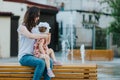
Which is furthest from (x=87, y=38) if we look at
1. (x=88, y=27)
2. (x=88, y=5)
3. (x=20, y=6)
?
(x=20, y=6)

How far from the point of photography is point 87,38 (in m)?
42.6

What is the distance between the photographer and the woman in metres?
8.94

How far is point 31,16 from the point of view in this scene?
897 centimetres

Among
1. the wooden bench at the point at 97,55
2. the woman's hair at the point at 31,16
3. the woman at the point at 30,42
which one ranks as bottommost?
the wooden bench at the point at 97,55

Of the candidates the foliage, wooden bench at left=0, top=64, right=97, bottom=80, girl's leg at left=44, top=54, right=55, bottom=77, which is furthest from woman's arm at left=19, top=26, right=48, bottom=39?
the foliage

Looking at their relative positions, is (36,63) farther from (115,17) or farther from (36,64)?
(115,17)

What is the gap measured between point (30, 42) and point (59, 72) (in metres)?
0.79

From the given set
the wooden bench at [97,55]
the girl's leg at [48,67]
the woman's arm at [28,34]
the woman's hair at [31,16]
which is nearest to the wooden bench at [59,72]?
the girl's leg at [48,67]

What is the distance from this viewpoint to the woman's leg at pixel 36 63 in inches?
351

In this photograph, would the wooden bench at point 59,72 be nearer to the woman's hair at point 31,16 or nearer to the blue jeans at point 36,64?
the blue jeans at point 36,64

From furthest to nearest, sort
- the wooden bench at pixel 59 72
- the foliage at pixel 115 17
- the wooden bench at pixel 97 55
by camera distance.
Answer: the foliage at pixel 115 17 → the wooden bench at pixel 97 55 → the wooden bench at pixel 59 72

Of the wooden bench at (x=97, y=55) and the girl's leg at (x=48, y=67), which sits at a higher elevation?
the girl's leg at (x=48, y=67)

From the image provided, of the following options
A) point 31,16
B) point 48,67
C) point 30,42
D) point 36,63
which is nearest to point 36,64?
point 36,63

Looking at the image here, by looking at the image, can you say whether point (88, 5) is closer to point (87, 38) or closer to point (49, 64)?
point (87, 38)
